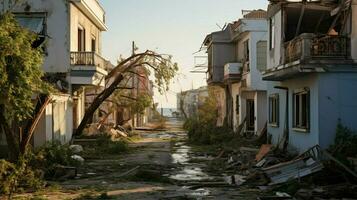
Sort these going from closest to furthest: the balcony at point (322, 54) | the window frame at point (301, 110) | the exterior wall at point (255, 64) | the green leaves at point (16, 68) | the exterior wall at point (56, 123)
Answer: the green leaves at point (16, 68)
the balcony at point (322, 54)
the window frame at point (301, 110)
the exterior wall at point (56, 123)
the exterior wall at point (255, 64)

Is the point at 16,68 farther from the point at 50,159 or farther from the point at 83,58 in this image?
the point at 83,58

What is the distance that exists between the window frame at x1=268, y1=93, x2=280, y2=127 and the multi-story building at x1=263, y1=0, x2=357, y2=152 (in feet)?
4.41

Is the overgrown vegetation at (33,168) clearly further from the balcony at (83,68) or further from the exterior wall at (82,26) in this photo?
the exterior wall at (82,26)

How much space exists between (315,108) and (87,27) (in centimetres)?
1648

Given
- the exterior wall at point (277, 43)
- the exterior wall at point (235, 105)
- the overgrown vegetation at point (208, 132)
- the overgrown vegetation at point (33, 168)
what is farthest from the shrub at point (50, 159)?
the exterior wall at point (235, 105)

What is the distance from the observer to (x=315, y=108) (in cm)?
1902

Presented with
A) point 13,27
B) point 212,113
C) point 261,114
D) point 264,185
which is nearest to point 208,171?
point 264,185

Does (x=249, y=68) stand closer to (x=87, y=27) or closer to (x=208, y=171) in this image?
(x=87, y=27)

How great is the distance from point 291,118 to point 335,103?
13.9 feet

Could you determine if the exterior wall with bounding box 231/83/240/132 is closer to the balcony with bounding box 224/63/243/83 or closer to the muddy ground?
the balcony with bounding box 224/63/243/83

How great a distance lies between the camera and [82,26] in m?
30.0

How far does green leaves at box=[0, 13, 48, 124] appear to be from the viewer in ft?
43.1

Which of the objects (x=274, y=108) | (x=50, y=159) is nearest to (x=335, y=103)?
(x=274, y=108)

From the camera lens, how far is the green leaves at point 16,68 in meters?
13.1
